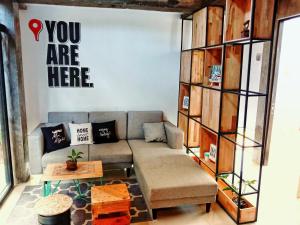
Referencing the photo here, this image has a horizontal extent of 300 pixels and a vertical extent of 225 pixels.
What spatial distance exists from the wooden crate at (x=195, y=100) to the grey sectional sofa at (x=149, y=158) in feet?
1.59

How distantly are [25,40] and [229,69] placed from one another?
118 inches

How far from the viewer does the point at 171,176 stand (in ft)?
9.12

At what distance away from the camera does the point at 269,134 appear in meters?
4.00

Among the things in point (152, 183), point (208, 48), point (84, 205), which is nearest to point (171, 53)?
point (208, 48)

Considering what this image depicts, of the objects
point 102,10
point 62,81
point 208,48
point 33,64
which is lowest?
point 62,81

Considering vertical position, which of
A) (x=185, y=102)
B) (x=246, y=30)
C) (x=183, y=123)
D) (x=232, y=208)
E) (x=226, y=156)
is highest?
(x=246, y=30)

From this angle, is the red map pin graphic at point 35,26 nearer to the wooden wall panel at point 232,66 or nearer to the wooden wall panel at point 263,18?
the wooden wall panel at point 232,66

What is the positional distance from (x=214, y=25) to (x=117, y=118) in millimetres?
2006

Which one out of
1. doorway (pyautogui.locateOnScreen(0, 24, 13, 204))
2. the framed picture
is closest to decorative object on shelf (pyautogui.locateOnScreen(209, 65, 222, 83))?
the framed picture

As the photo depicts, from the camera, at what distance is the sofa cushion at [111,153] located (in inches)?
135

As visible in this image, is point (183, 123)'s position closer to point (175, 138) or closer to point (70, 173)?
point (175, 138)

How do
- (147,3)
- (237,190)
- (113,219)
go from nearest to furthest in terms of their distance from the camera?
(113,219) → (237,190) → (147,3)

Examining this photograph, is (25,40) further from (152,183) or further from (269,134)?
(269,134)

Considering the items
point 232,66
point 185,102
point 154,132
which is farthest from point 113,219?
point 185,102
